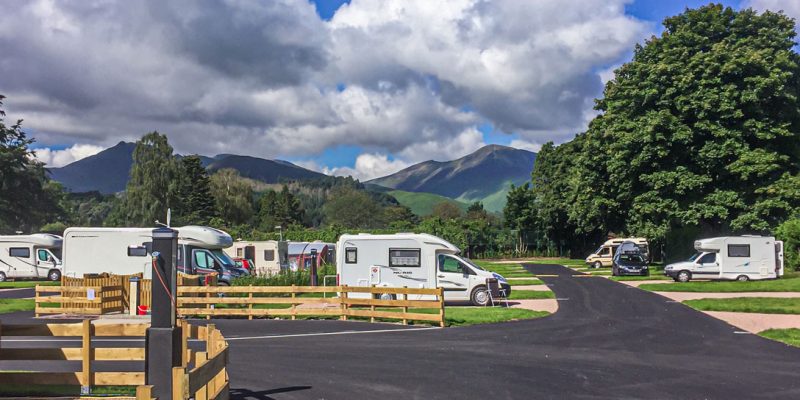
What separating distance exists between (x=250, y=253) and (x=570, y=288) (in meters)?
20.2

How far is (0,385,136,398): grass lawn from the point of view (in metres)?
8.20

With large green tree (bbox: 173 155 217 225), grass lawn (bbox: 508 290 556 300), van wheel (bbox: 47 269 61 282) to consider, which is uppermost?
large green tree (bbox: 173 155 217 225)

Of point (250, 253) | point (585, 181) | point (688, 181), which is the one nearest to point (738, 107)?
point (688, 181)

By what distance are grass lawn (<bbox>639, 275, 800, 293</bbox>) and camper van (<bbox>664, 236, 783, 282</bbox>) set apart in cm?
89

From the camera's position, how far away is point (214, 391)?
278 inches

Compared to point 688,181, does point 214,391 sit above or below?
below

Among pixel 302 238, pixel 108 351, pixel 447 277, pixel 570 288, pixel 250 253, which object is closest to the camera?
pixel 108 351

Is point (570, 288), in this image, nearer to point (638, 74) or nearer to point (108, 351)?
point (638, 74)

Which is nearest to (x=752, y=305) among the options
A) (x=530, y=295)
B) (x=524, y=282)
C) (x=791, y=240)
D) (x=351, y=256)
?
(x=530, y=295)

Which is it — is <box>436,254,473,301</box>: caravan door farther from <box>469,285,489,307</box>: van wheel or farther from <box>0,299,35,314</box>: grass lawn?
<box>0,299,35,314</box>: grass lawn

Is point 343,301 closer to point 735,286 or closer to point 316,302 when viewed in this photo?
point 316,302

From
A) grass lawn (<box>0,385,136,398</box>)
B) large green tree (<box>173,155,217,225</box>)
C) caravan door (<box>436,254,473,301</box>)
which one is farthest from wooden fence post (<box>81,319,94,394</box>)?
large green tree (<box>173,155,217,225</box>)

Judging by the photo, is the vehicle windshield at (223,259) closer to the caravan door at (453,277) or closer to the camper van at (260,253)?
the caravan door at (453,277)

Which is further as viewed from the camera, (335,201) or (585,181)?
(335,201)
